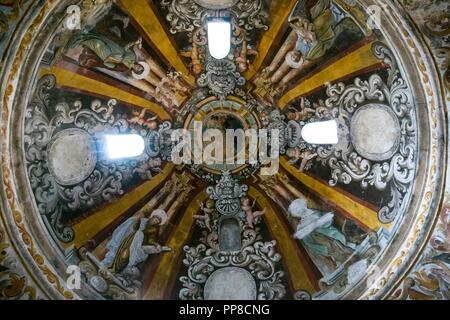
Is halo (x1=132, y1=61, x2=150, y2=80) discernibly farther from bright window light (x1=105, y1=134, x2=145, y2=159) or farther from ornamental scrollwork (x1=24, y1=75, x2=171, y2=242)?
bright window light (x1=105, y1=134, x2=145, y2=159)

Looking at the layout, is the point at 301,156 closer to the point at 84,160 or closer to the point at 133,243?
the point at 133,243

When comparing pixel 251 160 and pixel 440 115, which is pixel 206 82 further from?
pixel 440 115

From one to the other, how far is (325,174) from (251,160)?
1337mm

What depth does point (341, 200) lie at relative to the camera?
51.9ft

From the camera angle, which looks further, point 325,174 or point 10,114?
point 325,174

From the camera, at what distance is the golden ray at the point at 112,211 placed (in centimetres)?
1556

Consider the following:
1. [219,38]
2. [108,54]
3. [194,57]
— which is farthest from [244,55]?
[108,54]

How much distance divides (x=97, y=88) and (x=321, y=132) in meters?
3.83

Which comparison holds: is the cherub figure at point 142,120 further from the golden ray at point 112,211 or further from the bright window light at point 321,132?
the bright window light at point 321,132

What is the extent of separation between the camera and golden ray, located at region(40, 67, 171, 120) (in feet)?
50.2

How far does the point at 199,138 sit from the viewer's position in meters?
16.5

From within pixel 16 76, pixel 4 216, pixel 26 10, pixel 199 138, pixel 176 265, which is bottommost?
pixel 176 265

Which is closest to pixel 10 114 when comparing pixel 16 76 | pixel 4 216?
pixel 16 76

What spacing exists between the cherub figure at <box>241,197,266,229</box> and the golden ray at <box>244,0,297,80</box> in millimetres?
2121
